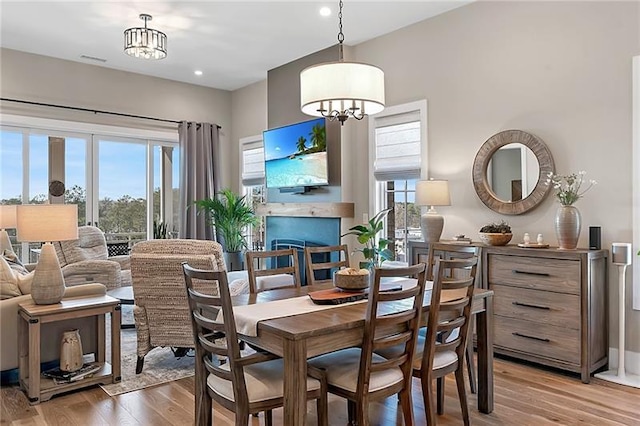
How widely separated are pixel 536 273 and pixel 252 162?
15.9 feet

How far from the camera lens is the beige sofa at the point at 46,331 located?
329 cm

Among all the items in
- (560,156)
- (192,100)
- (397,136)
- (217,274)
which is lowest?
(217,274)

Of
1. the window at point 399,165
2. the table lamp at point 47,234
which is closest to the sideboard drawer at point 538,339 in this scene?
the window at point 399,165

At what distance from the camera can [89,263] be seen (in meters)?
5.47

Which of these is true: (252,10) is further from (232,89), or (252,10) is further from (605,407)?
(605,407)

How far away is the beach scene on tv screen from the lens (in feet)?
18.7

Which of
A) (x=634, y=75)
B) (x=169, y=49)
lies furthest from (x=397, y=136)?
(x=169, y=49)

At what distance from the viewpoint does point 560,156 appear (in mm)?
3902

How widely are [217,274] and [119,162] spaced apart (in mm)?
5463

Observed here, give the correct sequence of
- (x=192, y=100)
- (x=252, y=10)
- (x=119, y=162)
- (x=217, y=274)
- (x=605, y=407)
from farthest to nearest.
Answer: (x=192, y=100) → (x=119, y=162) → (x=252, y=10) → (x=605, y=407) → (x=217, y=274)

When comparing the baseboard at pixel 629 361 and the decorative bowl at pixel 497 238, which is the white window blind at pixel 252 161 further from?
the baseboard at pixel 629 361

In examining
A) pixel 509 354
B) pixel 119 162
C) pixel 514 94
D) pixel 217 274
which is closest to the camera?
pixel 217 274

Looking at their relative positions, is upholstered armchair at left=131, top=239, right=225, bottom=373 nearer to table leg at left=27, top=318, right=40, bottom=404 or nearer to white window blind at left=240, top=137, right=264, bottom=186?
table leg at left=27, top=318, right=40, bottom=404

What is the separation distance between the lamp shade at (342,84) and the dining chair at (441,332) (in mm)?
995
